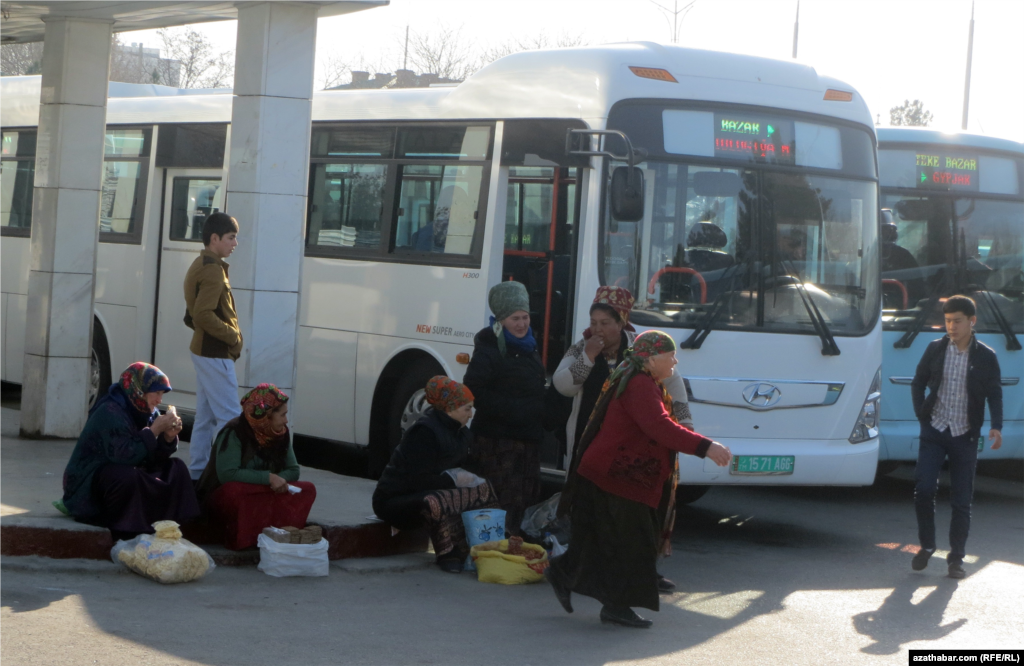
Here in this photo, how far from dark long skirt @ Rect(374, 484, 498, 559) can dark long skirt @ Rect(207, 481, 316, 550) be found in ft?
1.54

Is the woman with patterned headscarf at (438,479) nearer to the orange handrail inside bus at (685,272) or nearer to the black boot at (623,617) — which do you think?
the black boot at (623,617)

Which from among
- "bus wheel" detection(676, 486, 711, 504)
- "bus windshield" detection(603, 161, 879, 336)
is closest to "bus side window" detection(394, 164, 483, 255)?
"bus windshield" detection(603, 161, 879, 336)

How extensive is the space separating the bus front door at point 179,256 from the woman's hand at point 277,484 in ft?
16.0

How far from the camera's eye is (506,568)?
23.7 feet

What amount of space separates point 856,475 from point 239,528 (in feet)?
14.2

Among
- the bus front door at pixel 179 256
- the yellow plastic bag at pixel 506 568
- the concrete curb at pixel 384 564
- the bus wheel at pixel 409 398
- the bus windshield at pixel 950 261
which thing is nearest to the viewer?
the yellow plastic bag at pixel 506 568

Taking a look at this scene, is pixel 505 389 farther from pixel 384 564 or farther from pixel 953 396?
Result: pixel 953 396

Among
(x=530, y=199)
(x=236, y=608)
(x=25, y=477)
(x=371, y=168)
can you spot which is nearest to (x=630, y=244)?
(x=530, y=199)

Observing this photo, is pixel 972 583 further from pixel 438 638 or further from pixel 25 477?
pixel 25 477

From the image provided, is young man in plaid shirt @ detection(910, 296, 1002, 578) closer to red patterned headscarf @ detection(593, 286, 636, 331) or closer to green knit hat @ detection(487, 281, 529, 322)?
red patterned headscarf @ detection(593, 286, 636, 331)

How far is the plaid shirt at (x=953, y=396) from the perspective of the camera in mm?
8141

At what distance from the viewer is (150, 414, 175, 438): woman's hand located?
700 centimetres

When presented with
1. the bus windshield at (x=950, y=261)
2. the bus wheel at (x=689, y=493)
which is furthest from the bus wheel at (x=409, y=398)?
the bus windshield at (x=950, y=261)

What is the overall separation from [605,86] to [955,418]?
3.08 m
